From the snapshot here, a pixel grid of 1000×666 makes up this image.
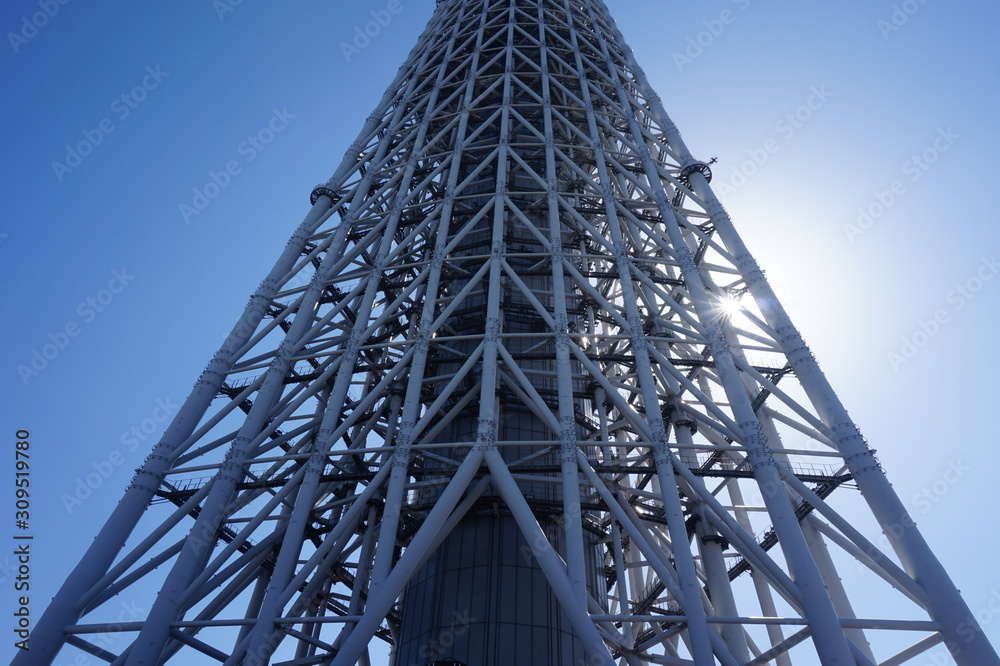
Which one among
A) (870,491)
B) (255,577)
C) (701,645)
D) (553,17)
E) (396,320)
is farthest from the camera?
(553,17)

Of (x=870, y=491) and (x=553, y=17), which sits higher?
(x=553, y=17)

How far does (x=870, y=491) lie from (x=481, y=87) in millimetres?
25119

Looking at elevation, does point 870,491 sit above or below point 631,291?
below

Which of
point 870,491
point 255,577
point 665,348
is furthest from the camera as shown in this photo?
point 665,348

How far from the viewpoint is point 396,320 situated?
26906 mm

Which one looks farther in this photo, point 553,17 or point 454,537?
point 553,17

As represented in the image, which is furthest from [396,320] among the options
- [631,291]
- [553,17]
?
[553,17]

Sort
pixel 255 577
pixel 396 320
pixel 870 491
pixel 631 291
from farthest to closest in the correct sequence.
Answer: pixel 396 320 < pixel 631 291 < pixel 255 577 < pixel 870 491

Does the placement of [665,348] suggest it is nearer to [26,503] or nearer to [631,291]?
[631,291]

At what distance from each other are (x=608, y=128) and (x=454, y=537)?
18049 mm

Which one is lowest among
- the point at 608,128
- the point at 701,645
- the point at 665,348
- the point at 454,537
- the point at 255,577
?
the point at 701,645

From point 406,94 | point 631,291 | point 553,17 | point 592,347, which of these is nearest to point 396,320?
point 592,347

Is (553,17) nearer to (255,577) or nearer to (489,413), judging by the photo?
(489,413)

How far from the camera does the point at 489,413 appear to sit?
17.0 meters
